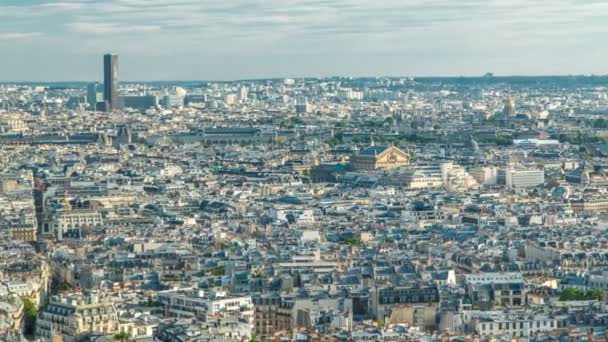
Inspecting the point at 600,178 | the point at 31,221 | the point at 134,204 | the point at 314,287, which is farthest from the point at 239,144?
the point at 314,287

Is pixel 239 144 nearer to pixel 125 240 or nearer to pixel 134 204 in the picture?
pixel 134 204

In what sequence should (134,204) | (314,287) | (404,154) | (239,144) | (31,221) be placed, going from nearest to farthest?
1. (314,287)
2. (31,221)
3. (134,204)
4. (404,154)
5. (239,144)

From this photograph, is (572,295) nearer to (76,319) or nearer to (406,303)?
(406,303)

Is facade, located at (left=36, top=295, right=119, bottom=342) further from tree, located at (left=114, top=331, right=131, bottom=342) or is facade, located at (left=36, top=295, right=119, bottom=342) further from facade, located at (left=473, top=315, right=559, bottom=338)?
facade, located at (left=473, top=315, right=559, bottom=338)

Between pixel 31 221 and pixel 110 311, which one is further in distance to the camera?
pixel 31 221

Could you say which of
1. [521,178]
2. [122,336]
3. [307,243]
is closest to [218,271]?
[307,243]

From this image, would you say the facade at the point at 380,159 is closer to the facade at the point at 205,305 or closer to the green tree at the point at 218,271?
the green tree at the point at 218,271
